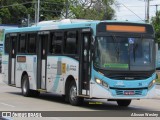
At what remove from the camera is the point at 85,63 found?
17281mm

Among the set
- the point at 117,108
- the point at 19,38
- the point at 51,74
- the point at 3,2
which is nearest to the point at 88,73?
the point at 117,108

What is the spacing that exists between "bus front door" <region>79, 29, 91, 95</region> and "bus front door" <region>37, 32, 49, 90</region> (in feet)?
10.8

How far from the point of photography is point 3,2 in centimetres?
8031

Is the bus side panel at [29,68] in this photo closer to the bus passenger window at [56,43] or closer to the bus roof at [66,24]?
the bus roof at [66,24]

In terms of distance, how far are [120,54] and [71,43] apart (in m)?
2.26

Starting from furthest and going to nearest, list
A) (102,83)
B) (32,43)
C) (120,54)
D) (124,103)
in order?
(32,43) < (124,103) < (120,54) < (102,83)

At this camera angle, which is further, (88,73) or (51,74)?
(51,74)

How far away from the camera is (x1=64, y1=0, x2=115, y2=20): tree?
85.2 metres

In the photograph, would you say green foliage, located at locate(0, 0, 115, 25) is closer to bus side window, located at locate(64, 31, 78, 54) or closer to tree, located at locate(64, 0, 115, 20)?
tree, located at locate(64, 0, 115, 20)

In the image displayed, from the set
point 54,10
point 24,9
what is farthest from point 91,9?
point 24,9

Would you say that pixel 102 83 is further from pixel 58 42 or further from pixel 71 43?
pixel 58 42

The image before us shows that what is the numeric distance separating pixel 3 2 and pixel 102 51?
6544 centimetres

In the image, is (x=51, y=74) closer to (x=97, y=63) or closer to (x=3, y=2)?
(x=97, y=63)

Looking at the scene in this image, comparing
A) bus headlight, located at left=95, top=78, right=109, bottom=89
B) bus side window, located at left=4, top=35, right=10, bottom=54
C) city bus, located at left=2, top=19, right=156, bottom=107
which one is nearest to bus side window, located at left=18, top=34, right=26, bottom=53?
bus side window, located at left=4, top=35, right=10, bottom=54
